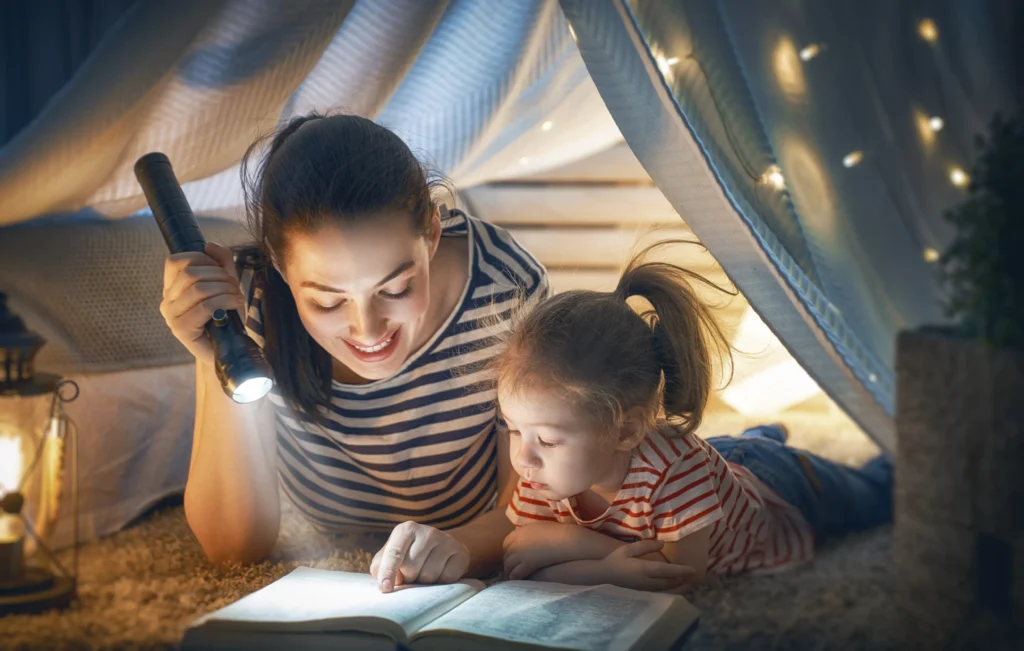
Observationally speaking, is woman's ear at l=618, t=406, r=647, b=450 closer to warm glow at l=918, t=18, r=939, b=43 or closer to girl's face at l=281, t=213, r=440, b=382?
girl's face at l=281, t=213, r=440, b=382

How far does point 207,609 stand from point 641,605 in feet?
1.46

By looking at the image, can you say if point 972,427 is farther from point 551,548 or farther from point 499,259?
point 499,259

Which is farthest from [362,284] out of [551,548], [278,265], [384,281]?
[551,548]

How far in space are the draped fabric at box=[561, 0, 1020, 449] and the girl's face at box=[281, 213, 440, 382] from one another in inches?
10.4

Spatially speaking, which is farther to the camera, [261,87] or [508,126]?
[508,126]

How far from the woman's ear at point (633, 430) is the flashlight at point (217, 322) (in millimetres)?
369

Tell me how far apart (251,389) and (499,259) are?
37 centimetres

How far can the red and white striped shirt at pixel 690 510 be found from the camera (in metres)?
1.07

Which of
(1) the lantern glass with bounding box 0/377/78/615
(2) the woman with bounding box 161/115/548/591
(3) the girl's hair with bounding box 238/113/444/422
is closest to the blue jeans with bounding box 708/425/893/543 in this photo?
(2) the woman with bounding box 161/115/548/591

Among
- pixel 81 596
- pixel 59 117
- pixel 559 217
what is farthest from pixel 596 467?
pixel 559 217

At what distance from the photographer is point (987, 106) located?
86 centimetres

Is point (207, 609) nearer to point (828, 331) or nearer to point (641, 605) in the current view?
point (641, 605)

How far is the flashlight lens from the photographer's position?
3.17 ft

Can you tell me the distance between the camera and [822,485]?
50.2 inches
